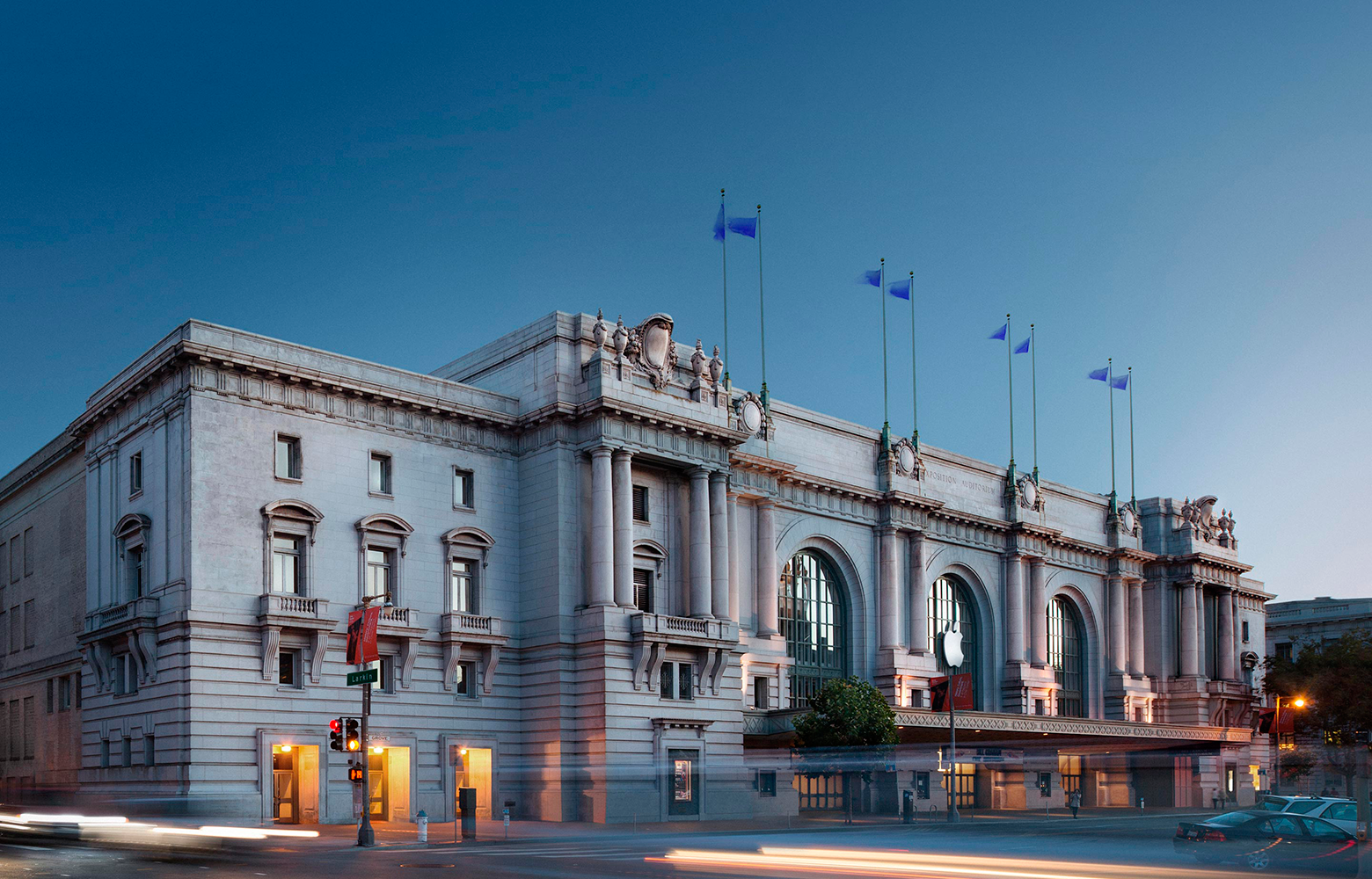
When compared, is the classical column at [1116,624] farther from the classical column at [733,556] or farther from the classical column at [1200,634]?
the classical column at [733,556]

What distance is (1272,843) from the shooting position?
2297 cm

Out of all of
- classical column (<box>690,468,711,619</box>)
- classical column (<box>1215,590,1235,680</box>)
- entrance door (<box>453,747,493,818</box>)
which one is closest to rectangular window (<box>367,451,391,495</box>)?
entrance door (<box>453,747,493,818</box>)

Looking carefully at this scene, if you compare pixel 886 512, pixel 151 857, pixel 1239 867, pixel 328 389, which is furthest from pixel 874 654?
pixel 1239 867

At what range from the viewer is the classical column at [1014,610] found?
290 feet

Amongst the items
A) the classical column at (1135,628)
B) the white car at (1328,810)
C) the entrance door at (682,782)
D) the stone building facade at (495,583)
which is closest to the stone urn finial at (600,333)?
the stone building facade at (495,583)

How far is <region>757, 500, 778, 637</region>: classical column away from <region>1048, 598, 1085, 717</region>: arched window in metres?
29.9

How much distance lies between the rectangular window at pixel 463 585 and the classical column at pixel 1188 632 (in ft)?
211

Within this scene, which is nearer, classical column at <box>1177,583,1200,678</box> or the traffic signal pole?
the traffic signal pole

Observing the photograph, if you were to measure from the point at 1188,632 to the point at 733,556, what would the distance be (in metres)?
49.9

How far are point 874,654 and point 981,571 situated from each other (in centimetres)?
1228

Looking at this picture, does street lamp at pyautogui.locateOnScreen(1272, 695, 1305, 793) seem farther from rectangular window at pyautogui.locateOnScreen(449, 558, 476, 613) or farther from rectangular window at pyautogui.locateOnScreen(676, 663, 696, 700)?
rectangular window at pyautogui.locateOnScreen(449, 558, 476, 613)

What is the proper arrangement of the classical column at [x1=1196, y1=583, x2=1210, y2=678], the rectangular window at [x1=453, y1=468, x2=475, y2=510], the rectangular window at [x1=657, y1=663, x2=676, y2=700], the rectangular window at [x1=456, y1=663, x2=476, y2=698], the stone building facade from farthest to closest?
the classical column at [x1=1196, y1=583, x2=1210, y2=678]
the rectangular window at [x1=657, y1=663, x2=676, y2=700]
the rectangular window at [x1=453, y1=468, x2=475, y2=510]
the rectangular window at [x1=456, y1=663, x2=476, y2=698]
the stone building facade

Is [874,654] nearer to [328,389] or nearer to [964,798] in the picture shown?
[964,798]

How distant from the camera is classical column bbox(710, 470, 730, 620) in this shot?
210 ft
